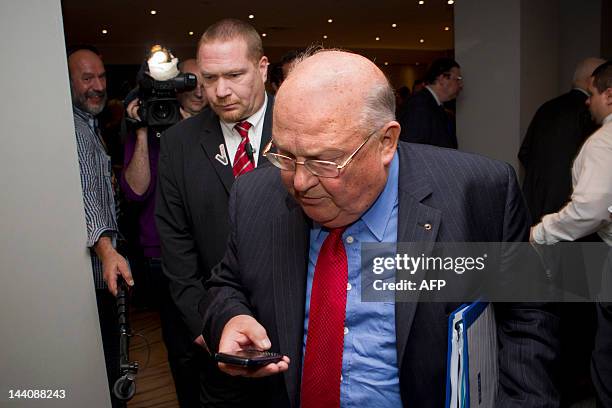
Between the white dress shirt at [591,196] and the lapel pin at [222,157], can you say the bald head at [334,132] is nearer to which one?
the lapel pin at [222,157]

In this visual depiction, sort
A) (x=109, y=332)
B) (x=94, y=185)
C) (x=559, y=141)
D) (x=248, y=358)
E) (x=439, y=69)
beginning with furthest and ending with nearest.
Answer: (x=439, y=69)
(x=559, y=141)
(x=109, y=332)
(x=94, y=185)
(x=248, y=358)

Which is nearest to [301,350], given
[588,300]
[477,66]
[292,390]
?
[292,390]

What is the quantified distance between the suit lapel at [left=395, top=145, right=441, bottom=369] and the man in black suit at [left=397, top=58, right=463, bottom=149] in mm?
3255

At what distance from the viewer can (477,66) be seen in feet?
16.8

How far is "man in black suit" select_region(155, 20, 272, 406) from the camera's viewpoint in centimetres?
209

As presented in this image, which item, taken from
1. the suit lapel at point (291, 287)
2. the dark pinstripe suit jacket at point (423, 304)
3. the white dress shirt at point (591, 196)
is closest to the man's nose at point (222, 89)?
the dark pinstripe suit jacket at point (423, 304)

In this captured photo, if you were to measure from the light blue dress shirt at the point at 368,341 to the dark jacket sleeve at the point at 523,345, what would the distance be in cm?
25

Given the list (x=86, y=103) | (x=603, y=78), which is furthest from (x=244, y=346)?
(x=603, y=78)

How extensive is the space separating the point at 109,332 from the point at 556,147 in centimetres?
306

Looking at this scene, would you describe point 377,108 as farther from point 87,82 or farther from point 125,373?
point 87,82

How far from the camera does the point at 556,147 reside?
402 centimetres

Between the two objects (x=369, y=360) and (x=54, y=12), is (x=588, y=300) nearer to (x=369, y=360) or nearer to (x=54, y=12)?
(x=369, y=360)

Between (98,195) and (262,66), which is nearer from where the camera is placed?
(262,66)

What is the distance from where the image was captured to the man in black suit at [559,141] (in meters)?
3.97
